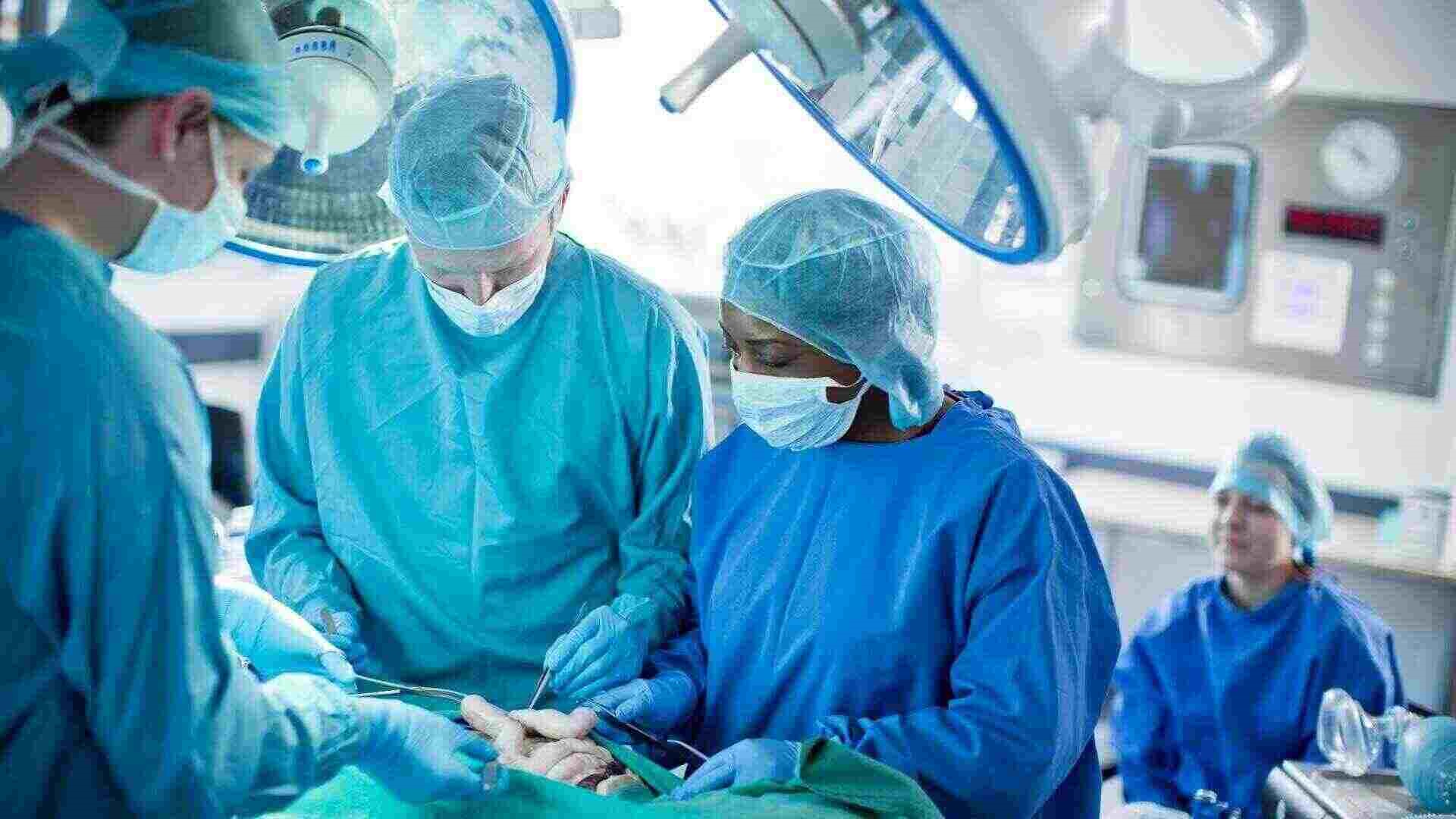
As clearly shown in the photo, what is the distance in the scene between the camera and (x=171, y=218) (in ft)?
3.87

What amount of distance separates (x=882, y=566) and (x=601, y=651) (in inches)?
15.3

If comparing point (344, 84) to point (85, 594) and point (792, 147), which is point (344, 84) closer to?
point (85, 594)

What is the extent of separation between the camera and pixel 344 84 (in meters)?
1.58

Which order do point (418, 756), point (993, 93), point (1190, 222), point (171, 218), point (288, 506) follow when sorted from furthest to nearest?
point (1190, 222) < point (288, 506) < point (418, 756) < point (171, 218) < point (993, 93)

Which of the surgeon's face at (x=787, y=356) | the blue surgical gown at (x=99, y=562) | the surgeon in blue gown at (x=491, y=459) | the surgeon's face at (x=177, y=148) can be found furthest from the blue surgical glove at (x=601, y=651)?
the surgeon's face at (x=177, y=148)

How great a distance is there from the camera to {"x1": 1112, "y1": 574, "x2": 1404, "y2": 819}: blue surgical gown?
113 inches

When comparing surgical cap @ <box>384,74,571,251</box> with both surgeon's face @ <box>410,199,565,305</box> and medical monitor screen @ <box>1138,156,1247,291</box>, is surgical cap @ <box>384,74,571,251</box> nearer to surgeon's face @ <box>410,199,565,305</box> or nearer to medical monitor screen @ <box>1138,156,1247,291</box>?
surgeon's face @ <box>410,199,565,305</box>

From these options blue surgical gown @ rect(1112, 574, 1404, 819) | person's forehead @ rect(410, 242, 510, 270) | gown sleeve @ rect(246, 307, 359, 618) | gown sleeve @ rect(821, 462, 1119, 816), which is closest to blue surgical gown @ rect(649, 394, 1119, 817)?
gown sleeve @ rect(821, 462, 1119, 816)

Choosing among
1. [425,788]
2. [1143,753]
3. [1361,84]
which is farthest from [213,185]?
[1361,84]

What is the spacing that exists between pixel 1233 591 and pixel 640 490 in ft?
5.61

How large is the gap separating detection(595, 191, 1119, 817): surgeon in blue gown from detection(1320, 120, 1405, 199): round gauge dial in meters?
2.60

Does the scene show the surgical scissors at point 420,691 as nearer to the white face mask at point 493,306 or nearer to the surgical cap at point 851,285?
the white face mask at point 493,306

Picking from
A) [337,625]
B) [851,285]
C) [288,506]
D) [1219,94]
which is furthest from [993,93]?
[288,506]

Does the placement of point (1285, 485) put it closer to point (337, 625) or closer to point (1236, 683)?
point (1236, 683)
